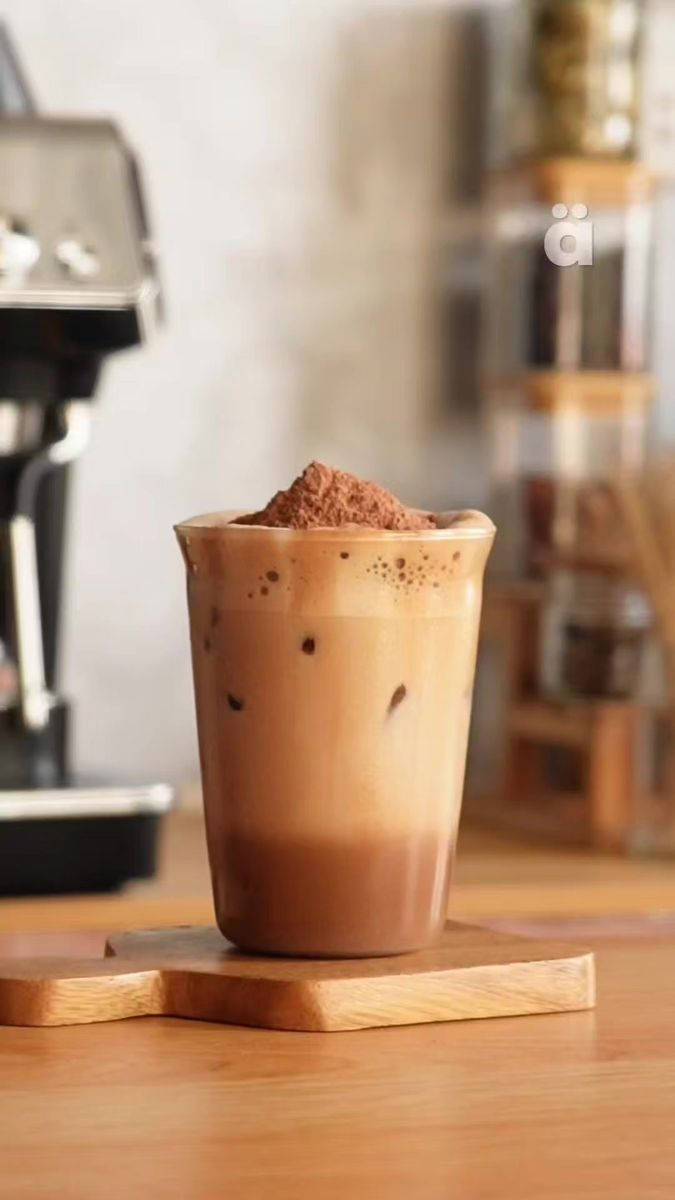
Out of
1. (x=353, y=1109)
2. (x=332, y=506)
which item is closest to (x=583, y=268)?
(x=332, y=506)

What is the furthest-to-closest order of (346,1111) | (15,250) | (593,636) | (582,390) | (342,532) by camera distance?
(582,390), (593,636), (15,250), (342,532), (346,1111)

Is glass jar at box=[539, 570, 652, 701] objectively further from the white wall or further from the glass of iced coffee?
the glass of iced coffee

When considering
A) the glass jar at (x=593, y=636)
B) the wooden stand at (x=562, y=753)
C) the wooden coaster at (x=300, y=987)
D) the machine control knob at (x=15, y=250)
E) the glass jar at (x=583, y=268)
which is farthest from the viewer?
the glass jar at (x=583, y=268)

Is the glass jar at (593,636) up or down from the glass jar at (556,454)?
down

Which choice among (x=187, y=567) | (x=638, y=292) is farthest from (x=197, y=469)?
(x=187, y=567)

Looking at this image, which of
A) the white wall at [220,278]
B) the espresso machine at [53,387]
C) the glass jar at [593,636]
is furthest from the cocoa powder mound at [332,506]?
the white wall at [220,278]

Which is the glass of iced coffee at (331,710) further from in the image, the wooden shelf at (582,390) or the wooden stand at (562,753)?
the wooden shelf at (582,390)

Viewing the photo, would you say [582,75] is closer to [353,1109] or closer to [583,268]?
[583,268]

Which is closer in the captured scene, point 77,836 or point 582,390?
point 77,836
